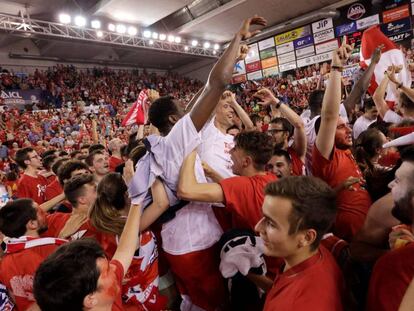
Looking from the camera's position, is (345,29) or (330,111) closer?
(330,111)

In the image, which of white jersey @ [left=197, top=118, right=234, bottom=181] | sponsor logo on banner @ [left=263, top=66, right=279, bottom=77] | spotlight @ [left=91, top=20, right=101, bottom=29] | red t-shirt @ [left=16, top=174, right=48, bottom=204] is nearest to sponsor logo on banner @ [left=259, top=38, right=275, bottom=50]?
sponsor logo on banner @ [left=263, top=66, right=279, bottom=77]

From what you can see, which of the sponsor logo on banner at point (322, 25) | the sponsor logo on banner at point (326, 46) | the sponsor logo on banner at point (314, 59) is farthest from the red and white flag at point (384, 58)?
the sponsor logo on banner at point (322, 25)

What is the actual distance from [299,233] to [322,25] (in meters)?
17.6

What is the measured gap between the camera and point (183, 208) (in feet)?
5.82

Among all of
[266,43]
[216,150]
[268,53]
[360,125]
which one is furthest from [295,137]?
[266,43]

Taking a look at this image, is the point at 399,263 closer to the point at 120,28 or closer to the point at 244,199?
the point at 244,199

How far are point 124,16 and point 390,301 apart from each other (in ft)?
53.0

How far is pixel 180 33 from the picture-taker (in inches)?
711

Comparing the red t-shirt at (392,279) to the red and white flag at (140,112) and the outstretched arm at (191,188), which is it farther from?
the red and white flag at (140,112)

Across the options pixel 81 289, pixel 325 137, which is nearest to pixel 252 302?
pixel 81 289

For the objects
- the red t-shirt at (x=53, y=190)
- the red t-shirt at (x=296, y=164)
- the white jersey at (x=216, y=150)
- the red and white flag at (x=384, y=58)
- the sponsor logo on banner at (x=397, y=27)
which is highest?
the sponsor logo on banner at (x=397, y=27)

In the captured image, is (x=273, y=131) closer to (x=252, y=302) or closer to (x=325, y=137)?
(x=325, y=137)

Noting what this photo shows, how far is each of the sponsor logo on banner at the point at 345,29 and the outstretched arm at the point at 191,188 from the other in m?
16.4

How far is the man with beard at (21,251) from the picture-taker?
189 centimetres
